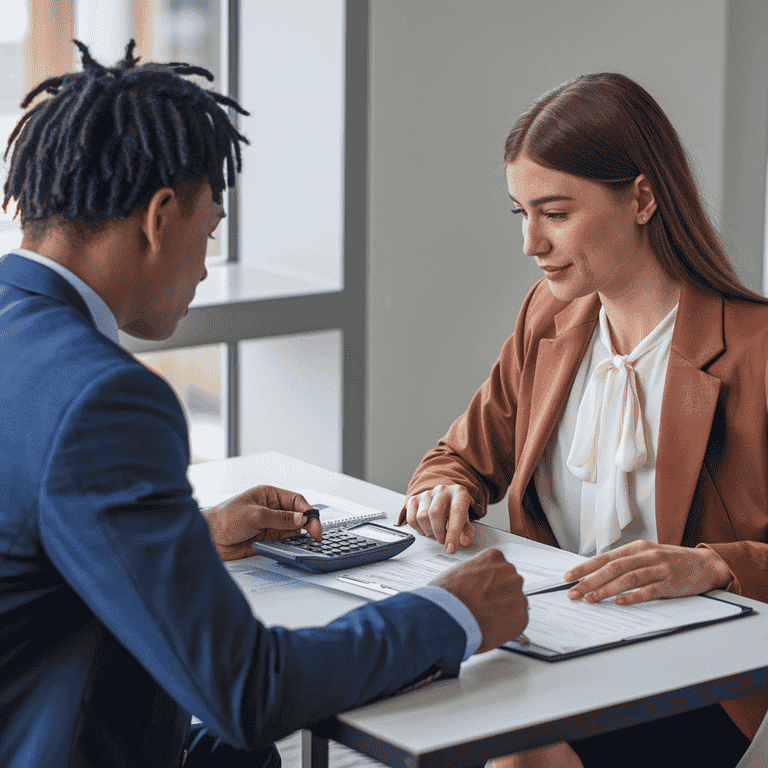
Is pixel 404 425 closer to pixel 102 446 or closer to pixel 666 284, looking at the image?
pixel 666 284

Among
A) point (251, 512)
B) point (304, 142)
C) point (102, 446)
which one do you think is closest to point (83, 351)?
point (102, 446)

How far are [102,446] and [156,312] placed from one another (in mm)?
291

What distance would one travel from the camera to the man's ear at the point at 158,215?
1091mm

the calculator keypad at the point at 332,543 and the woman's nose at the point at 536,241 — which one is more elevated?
the woman's nose at the point at 536,241

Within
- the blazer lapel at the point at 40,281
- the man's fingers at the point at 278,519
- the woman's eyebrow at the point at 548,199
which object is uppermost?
the woman's eyebrow at the point at 548,199

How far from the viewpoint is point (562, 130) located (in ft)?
5.71

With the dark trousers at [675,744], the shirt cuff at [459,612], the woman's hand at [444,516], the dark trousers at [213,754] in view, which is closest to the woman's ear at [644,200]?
the woman's hand at [444,516]

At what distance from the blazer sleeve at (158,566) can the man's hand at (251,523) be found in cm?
52

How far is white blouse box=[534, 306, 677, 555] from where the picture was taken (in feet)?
5.74

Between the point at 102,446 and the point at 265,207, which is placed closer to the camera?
the point at 102,446

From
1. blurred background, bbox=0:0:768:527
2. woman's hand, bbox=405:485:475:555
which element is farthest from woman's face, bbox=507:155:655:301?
blurred background, bbox=0:0:768:527

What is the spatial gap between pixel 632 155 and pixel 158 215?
3.02ft

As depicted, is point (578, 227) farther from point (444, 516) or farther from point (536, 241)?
point (444, 516)

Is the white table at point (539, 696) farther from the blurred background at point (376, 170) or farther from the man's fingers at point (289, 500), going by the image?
the blurred background at point (376, 170)
